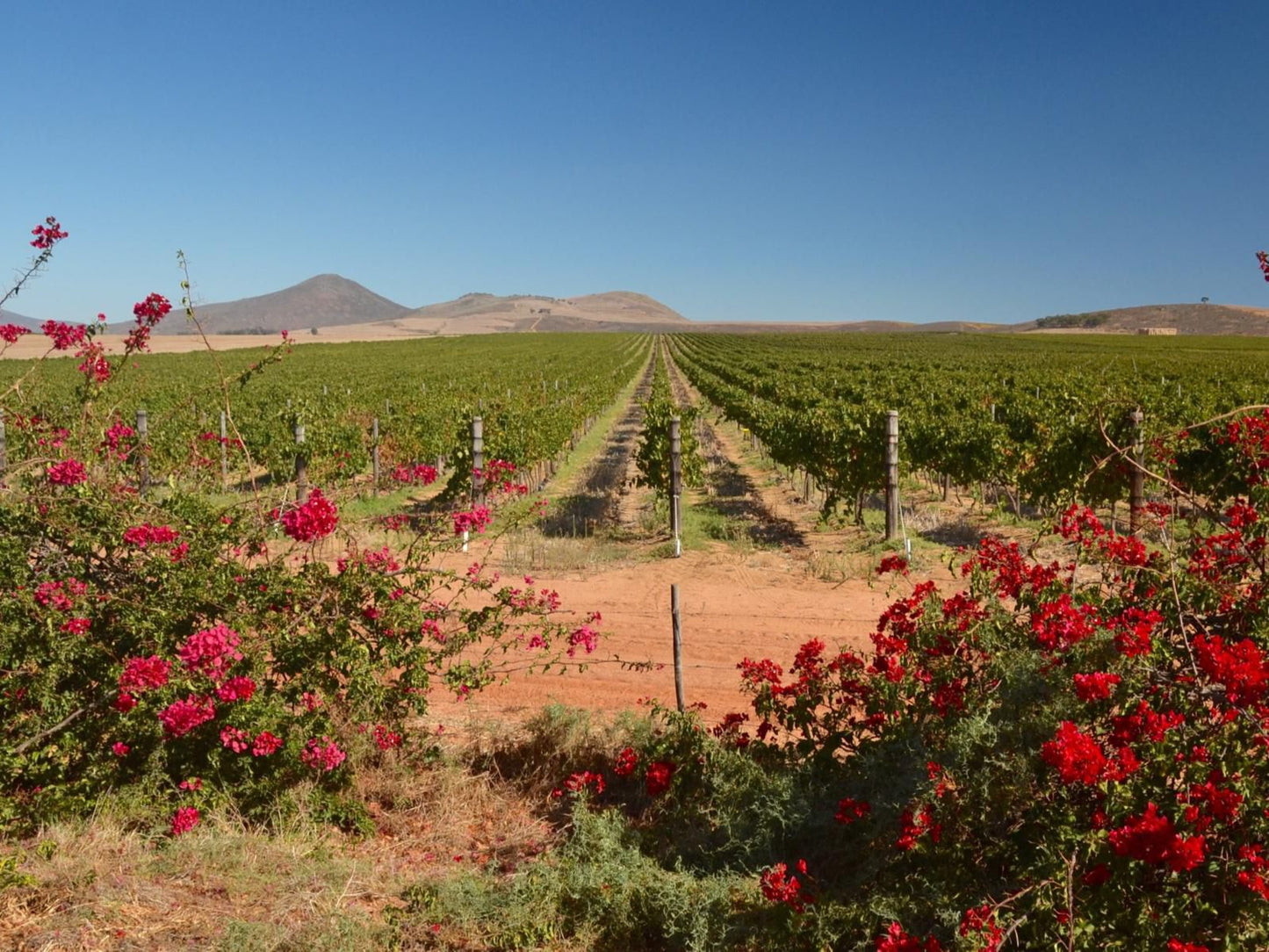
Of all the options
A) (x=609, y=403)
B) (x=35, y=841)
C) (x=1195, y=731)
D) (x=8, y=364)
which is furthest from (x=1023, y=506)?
(x=8, y=364)

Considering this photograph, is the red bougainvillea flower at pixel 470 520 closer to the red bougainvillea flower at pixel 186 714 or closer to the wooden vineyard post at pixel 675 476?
the red bougainvillea flower at pixel 186 714

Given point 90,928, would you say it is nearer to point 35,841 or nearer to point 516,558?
point 35,841

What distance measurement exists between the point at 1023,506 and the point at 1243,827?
13.6m

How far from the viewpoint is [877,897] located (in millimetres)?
3227

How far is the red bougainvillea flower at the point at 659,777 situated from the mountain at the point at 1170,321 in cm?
12548

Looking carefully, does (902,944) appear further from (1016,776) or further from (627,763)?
(627,763)

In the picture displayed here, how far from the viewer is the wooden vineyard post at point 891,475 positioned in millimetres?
11656

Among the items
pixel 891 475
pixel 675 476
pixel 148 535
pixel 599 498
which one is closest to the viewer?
pixel 148 535

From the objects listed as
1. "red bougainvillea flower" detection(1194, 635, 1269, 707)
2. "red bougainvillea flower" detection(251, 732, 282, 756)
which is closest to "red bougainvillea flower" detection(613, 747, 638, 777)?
"red bougainvillea flower" detection(251, 732, 282, 756)

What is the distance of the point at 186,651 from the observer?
3887 mm

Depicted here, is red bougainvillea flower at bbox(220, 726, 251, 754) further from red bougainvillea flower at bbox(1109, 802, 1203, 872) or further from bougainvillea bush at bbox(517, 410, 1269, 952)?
red bougainvillea flower at bbox(1109, 802, 1203, 872)

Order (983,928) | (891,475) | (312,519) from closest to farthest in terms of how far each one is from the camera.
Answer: (983,928), (312,519), (891,475)

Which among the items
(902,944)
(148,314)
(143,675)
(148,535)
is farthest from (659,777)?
(148,314)

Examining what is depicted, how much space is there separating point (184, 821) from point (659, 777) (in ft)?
7.70
